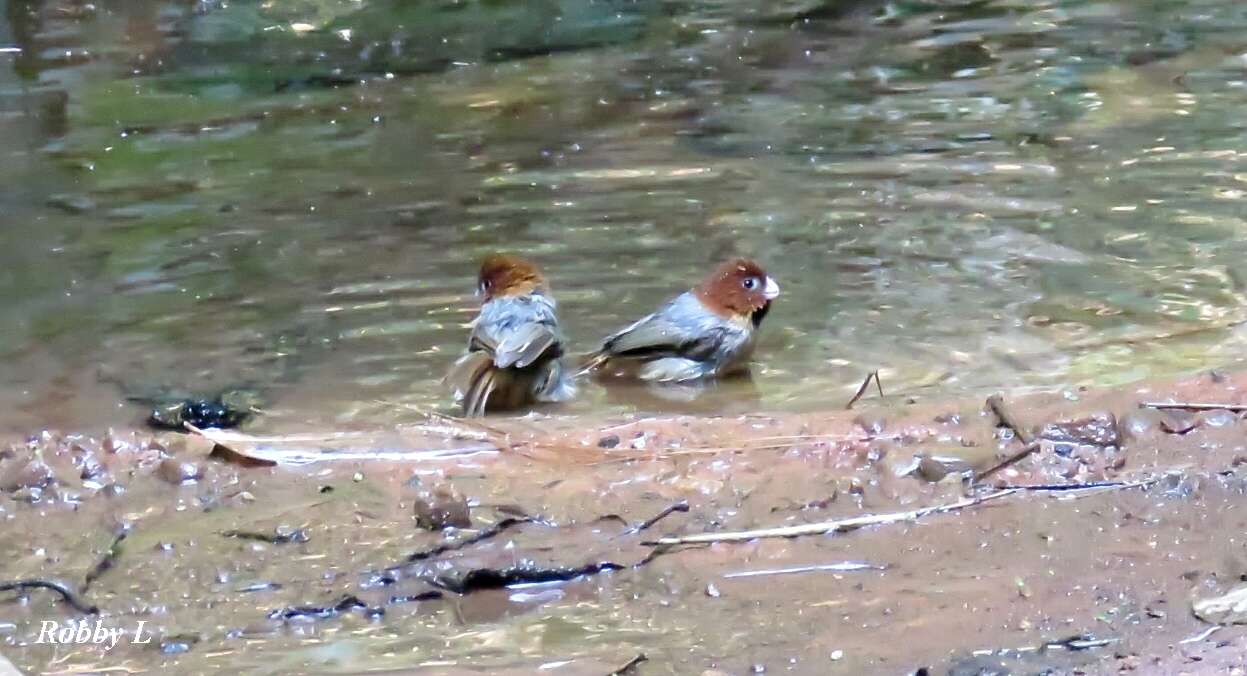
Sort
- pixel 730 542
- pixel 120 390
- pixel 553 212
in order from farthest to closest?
pixel 553 212, pixel 120 390, pixel 730 542

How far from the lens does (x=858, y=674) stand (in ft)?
11.3

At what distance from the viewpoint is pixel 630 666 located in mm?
3529

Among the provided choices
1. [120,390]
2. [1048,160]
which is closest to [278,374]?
[120,390]

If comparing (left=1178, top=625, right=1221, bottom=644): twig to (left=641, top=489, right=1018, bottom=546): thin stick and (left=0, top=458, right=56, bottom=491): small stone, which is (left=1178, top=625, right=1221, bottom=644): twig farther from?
(left=0, top=458, right=56, bottom=491): small stone

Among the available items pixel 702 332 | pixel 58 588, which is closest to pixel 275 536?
pixel 58 588

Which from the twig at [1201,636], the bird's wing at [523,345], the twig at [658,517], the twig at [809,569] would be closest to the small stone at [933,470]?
the twig at [809,569]

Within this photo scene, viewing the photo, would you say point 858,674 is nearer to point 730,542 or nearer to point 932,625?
point 932,625

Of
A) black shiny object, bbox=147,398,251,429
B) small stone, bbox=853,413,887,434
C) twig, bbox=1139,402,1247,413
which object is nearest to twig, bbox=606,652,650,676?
small stone, bbox=853,413,887,434

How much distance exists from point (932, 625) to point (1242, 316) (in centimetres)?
295

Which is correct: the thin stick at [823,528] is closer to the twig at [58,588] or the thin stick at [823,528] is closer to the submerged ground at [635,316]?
the submerged ground at [635,316]

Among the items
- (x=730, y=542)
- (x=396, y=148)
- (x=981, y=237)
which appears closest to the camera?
(x=730, y=542)

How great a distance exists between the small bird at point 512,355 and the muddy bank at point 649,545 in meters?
0.49

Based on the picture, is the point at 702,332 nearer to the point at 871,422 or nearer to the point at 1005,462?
the point at 871,422

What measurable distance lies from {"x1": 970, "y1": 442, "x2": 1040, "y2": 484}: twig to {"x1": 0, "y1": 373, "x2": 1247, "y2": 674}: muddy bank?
2cm
